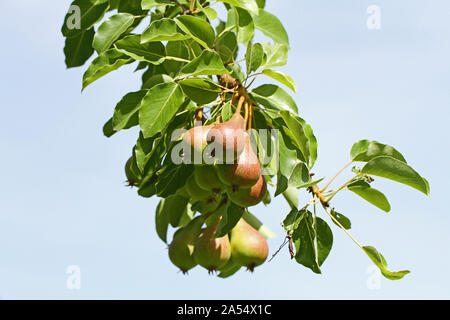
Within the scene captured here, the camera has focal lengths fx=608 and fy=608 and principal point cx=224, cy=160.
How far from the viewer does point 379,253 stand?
1.94 metres

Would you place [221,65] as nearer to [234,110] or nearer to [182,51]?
[234,110]

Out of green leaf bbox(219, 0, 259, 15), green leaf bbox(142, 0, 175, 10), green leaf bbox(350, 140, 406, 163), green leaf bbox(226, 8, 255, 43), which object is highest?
green leaf bbox(142, 0, 175, 10)

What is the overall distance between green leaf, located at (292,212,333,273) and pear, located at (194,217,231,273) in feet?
0.93

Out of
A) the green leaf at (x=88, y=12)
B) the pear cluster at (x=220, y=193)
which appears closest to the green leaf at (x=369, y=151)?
the pear cluster at (x=220, y=193)

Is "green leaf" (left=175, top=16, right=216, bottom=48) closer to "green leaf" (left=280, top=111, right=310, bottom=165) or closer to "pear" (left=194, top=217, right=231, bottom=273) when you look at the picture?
"green leaf" (left=280, top=111, right=310, bottom=165)

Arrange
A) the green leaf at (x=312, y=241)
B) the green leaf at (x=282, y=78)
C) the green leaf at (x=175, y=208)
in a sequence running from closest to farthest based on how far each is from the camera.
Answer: the green leaf at (x=312, y=241) < the green leaf at (x=282, y=78) < the green leaf at (x=175, y=208)

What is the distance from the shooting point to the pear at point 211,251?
6.97 ft

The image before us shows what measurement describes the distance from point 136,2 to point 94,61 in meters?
0.49

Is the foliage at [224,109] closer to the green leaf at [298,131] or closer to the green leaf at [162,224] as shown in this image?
the green leaf at [298,131]

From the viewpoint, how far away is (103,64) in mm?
2025

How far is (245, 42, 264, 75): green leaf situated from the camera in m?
2.03

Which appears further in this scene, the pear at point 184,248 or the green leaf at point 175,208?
the green leaf at point 175,208

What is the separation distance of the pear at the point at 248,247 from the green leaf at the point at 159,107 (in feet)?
1.77

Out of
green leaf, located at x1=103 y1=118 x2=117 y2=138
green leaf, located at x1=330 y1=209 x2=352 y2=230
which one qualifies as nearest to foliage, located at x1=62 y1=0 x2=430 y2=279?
green leaf, located at x1=330 y1=209 x2=352 y2=230
